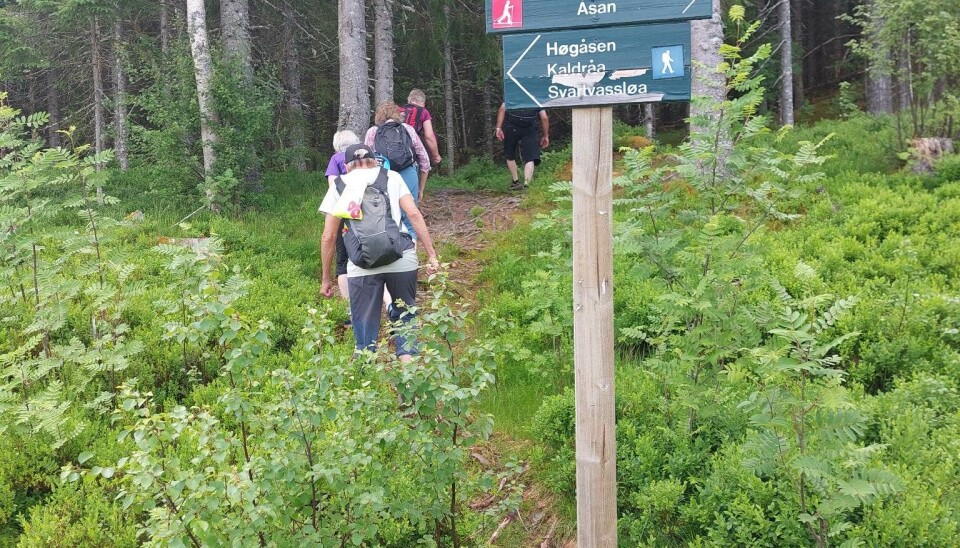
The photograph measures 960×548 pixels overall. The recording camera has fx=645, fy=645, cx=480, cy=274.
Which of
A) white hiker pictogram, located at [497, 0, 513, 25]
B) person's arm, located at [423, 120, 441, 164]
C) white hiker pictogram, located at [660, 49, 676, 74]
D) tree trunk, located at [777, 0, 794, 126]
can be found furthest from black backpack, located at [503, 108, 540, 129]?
tree trunk, located at [777, 0, 794, 126]

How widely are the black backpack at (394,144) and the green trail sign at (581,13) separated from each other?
479cm

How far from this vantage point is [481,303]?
7.43 metres

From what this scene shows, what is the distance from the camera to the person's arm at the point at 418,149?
26.1 feet

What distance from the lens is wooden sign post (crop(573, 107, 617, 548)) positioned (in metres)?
2.97

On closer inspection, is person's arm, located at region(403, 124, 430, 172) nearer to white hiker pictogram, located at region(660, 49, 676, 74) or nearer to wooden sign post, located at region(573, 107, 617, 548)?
wooden sign post, located at region(573, 107, 617, 548)

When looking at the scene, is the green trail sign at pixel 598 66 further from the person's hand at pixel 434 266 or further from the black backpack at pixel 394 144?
the black backpack at pixel 394 144

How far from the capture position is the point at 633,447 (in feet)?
13.6

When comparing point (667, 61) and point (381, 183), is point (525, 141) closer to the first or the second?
point (381, 183)

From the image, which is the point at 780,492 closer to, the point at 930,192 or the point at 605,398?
the point at 605,398

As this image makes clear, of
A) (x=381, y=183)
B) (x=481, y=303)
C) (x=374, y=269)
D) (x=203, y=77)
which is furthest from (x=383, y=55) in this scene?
(x=374, y=269)

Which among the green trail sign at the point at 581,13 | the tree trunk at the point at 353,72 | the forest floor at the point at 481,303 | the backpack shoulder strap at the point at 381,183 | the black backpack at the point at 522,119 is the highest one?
the tree trunk at the point at 353,72

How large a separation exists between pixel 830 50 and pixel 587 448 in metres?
34.1

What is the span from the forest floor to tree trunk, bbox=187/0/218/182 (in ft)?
11.7

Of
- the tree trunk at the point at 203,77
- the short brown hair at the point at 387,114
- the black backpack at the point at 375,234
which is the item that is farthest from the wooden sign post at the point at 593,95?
the tree trunk at the point at 203,77
